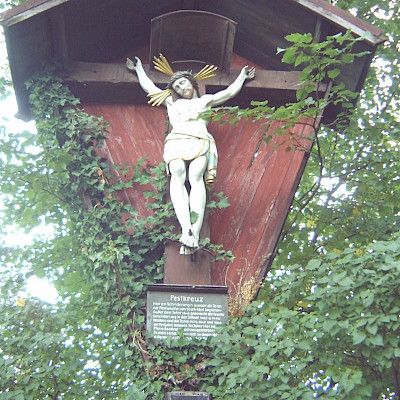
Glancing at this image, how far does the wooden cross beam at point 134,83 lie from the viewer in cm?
849

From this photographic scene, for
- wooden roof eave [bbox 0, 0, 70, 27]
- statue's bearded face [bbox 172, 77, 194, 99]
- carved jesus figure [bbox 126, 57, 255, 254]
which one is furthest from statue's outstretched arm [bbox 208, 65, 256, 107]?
wooden roof eave [bbox 0, 0, 70, 27]

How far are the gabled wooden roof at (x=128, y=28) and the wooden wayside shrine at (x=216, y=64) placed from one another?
0.04 feet

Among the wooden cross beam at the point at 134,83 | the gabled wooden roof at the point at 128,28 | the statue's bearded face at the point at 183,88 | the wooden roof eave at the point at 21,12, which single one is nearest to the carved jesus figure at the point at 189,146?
the statue's bearded face at the point at 183,88

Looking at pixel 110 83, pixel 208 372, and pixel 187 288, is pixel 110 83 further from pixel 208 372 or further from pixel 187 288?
pixel 208 372

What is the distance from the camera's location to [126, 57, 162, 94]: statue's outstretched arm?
27.0 feet

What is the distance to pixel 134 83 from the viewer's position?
8.48 m

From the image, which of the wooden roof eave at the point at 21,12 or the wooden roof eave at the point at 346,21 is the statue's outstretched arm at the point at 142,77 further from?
the wooden roof eave at the point at 346,21

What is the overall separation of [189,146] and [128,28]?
186 centimetres

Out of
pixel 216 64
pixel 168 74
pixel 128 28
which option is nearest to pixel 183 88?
pixel 168 74

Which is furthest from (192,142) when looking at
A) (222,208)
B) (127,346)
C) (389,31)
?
(389,31)

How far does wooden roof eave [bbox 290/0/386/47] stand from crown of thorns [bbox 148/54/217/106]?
104 centimetres

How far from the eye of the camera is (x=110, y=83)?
849 centimetres

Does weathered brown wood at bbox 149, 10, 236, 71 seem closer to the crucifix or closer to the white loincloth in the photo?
the crucifix

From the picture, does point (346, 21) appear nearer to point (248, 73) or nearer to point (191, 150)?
point (248, 73)
